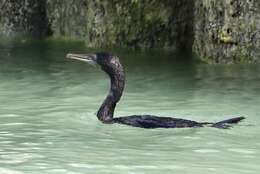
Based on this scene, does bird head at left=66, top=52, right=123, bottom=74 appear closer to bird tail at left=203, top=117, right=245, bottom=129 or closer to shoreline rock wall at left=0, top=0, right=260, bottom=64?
bird tail at left=203, top=117, right=245, bottom=129

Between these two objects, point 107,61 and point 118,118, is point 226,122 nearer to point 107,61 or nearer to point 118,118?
point 118,118

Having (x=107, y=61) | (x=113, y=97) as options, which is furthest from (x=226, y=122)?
(x=107, y=61)

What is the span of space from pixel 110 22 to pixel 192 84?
6589 mm

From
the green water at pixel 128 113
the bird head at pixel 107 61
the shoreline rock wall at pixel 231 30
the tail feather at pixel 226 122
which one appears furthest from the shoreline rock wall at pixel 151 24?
Result: the tail feather at pixel 226 122

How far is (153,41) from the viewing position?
787 inches

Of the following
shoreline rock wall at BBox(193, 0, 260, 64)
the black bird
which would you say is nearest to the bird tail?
the black bird

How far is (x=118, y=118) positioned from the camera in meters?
10.2

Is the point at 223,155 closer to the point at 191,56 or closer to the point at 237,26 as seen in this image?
the point at 237,26

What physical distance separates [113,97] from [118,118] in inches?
17.2

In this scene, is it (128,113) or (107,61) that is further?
(128,113)

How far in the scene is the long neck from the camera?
33.8 ft

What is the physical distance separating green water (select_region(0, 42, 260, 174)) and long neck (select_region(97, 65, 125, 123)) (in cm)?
15

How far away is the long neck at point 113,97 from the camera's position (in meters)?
10.3

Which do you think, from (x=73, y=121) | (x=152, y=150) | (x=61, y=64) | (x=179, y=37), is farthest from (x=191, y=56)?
(x=152, y=150)
